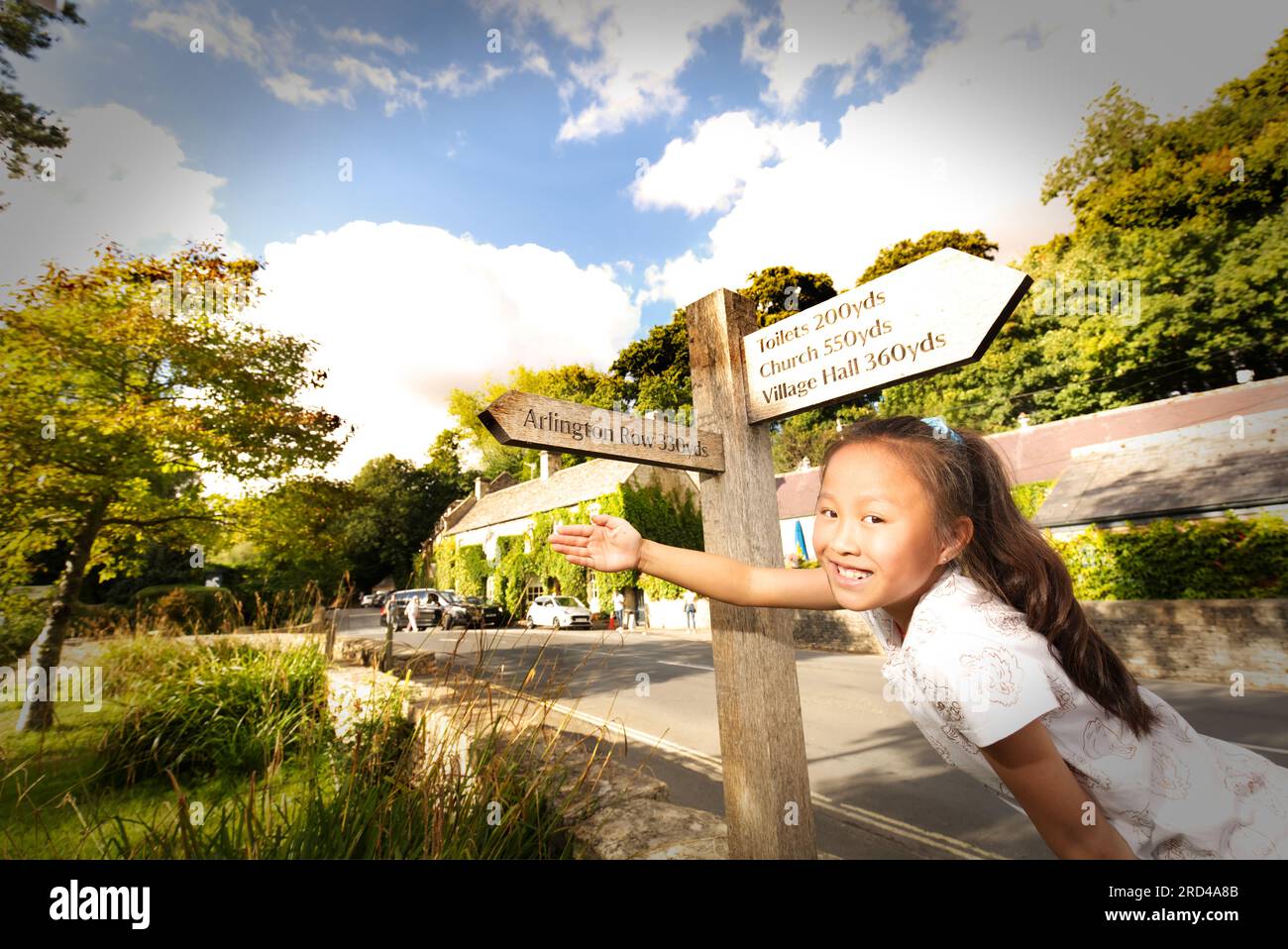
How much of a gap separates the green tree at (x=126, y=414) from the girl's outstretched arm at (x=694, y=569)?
23.3 feet

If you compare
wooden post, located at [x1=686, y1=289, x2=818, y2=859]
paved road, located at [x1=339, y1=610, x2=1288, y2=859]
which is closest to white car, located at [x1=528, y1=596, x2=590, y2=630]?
paved road, located at [x1=339, y1=610, x2=1288, y2=859]

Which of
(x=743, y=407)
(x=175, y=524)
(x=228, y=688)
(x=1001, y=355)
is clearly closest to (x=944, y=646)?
(x=743, y=407)

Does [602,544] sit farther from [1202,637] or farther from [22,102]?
[1202,637]

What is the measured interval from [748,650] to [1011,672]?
116 cm

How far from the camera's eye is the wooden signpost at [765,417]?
5.60ft

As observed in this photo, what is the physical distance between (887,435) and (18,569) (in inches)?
341

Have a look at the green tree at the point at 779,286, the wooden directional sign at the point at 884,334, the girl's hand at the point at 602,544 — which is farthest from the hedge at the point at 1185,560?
the green tree at the point at 779,286

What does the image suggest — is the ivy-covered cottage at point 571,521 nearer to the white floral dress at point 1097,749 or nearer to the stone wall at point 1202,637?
the stone wall at point 1202,637

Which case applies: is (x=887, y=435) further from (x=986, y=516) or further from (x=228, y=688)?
(x=228, y=688)

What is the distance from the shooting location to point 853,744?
681cm

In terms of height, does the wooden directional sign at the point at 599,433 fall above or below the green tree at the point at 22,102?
below

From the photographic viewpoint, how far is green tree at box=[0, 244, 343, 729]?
237 inches

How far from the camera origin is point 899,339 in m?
1.80

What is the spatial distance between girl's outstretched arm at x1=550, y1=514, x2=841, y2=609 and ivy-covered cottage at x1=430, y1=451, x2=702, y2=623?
63.8 ft
